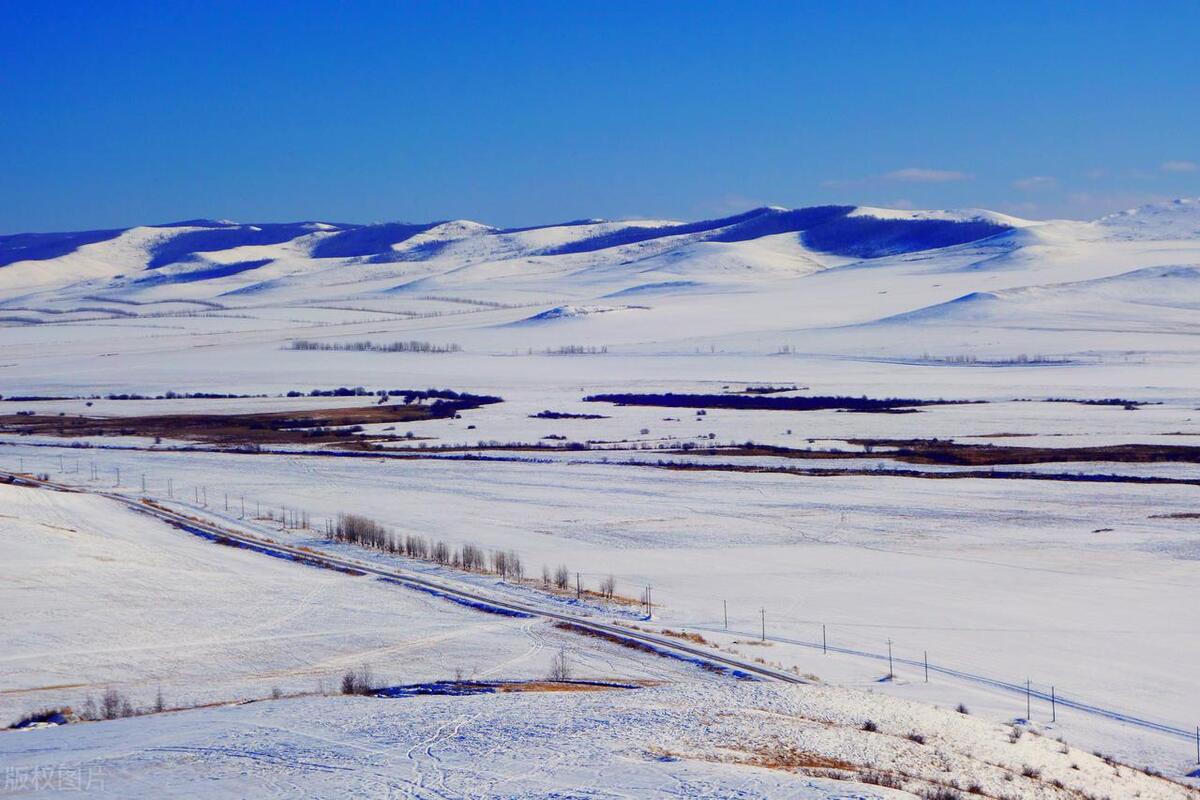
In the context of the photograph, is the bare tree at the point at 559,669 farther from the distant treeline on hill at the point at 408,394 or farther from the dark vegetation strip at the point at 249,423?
the distant treeline on hill at the point at 408,394

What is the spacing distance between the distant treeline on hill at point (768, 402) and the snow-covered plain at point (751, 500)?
1.97 metres

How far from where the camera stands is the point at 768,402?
5891 cm

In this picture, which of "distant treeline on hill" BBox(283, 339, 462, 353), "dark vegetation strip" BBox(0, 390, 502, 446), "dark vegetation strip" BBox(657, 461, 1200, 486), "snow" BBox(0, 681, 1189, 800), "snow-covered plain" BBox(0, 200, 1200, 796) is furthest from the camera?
"distant treeline on hill" BBox(283, 339, 462, 353)

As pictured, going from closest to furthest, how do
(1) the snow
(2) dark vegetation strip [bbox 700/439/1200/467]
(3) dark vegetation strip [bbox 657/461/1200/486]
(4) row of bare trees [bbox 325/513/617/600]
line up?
(1) the snow
(4) row of bare trees [bbox 325/513/617/600]
(3) dark vegetation strip [bbox 657/461/1200/486]
(2) dark vegetation strip [bbox 700/439/1200/467]

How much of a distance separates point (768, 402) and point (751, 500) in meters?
25.3

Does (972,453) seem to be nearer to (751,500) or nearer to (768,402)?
(751,500)

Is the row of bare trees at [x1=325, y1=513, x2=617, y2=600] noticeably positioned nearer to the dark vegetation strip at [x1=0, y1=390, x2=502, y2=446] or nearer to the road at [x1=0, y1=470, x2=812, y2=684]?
the road at [x1=0, y1=470, x2=812, y2=684]

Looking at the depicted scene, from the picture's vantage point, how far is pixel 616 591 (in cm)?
2361

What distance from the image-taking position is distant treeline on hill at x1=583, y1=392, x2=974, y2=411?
187 ft

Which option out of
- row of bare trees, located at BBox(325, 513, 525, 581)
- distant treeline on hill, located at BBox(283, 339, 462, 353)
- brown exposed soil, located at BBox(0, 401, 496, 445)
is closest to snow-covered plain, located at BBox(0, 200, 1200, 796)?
row of bare trees, located at BBox(325, 513, 525, 581)

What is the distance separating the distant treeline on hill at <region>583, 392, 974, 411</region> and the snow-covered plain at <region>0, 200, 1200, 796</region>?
1.97 m

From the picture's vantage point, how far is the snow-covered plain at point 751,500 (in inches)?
704

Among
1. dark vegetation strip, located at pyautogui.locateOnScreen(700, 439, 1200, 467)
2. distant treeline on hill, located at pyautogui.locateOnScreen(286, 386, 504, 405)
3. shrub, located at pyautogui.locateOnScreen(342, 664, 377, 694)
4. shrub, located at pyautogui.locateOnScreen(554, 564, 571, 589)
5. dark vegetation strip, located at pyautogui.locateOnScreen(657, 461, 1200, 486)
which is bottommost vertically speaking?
A: shrub, located at pyautogui.locateOnScreen(342, 664, 377, 694)

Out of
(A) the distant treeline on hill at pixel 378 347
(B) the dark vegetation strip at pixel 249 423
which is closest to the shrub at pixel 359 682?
(B) the dark vegetation strip at pixel 249 423
